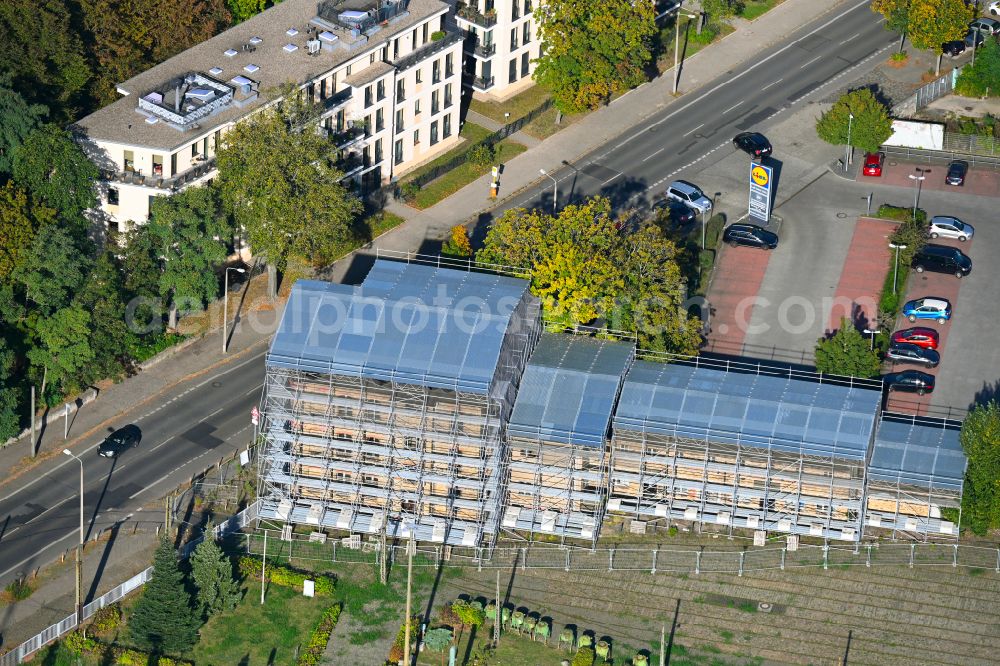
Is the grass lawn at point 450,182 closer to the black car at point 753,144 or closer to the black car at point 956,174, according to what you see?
the black car at point 753,144

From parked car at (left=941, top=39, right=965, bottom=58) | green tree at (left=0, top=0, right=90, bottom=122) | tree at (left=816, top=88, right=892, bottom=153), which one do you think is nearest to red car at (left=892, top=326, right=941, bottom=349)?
tree at (left=816, top=88, right=892, bottom=153)

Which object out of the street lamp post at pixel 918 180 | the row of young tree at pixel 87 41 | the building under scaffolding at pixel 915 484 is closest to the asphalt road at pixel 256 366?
the street lamp post at pixel 918 180

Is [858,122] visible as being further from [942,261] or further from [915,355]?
[915,355]

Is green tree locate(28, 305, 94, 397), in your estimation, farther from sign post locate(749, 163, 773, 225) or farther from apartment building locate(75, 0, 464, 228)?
sign post locate(749, 163, 773, 225)

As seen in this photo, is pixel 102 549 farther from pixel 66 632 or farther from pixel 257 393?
pixel 257 393

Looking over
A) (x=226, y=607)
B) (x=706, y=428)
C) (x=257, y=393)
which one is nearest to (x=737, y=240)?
(x=706, y=428)

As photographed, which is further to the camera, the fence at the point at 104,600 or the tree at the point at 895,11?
the tree at the point at 895,11
